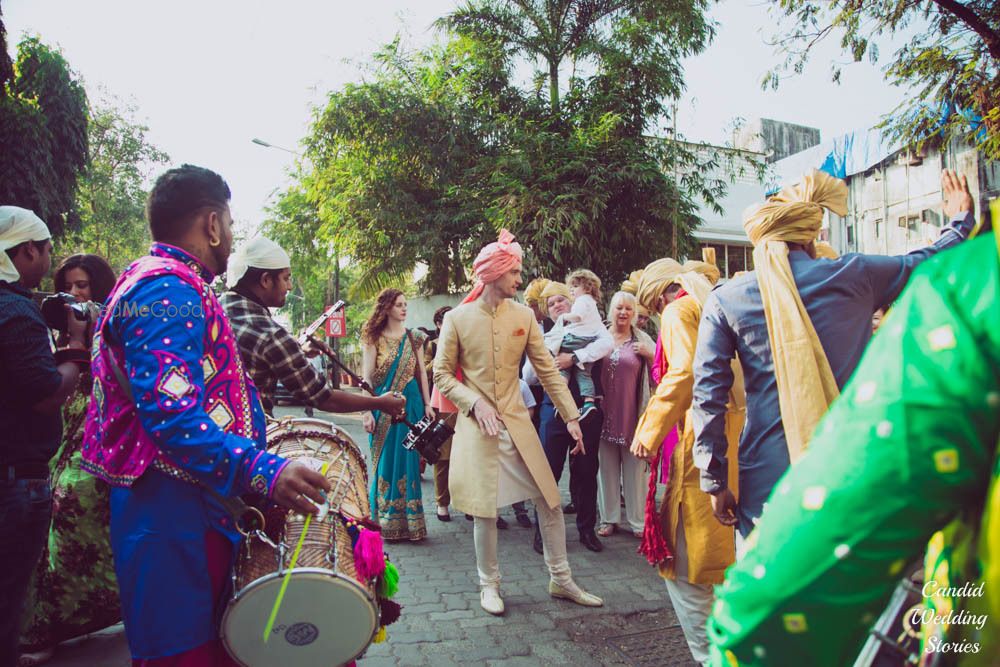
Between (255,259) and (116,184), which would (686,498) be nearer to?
(255,259)

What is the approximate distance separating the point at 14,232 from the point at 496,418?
2.70 metres

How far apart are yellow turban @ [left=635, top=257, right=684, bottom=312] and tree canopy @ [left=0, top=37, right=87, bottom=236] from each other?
14.1 meters

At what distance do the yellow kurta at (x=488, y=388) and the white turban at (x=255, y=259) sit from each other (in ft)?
5.09

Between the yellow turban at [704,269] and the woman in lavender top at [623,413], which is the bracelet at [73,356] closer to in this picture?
the yellow turban at [704,269]

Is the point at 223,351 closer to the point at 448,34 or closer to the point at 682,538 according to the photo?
the point at 682,538

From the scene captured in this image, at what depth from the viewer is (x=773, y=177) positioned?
19875mm

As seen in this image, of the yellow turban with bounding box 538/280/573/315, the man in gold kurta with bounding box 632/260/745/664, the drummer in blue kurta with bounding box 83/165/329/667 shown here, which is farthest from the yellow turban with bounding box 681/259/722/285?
the drummer in blue kurta with bounding box 83/165/329/667

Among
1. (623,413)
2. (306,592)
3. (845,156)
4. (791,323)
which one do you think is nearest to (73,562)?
(306,592)

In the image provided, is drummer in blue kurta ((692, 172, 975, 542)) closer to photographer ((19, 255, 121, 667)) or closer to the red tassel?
the red tassel

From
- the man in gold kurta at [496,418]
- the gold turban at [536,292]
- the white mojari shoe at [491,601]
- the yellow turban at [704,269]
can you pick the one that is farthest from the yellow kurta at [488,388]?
the gold turban at [536,292]

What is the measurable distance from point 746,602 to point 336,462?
1.84 m

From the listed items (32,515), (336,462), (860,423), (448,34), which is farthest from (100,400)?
(448,34)

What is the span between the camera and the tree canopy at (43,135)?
46.5ft

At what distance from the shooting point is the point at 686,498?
10.8ft
